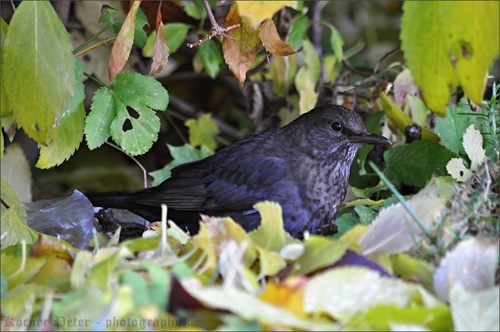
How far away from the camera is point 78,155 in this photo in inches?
174

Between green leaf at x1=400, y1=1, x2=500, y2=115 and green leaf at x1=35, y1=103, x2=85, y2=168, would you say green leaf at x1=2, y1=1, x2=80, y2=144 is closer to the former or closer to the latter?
green leaf at x1=35, y1=103, x2=85, y2=168

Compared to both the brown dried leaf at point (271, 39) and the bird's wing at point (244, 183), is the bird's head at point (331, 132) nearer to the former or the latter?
the bird's wing at point (244, 183)

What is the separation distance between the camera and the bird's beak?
2.95 meters

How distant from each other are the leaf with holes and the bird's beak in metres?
0.93

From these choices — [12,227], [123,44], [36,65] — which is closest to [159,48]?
[123,44]

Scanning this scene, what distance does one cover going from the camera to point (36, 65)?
1.96m

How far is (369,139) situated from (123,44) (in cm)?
121

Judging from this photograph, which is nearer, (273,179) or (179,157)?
(273,179)

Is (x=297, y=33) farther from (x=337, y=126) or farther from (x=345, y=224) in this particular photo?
(x=345, y=224)

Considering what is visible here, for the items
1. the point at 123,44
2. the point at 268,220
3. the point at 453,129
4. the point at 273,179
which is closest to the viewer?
the point at 268,220

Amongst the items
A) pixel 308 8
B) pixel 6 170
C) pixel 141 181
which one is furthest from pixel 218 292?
pixel 141 181

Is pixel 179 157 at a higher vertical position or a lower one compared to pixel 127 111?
lower

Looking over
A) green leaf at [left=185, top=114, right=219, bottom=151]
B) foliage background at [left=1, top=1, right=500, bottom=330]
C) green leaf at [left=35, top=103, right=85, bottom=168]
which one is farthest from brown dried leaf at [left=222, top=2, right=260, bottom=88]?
green leaf at [left=185, top=114, right=219, bottom=151]

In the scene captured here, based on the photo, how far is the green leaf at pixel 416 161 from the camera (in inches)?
110
